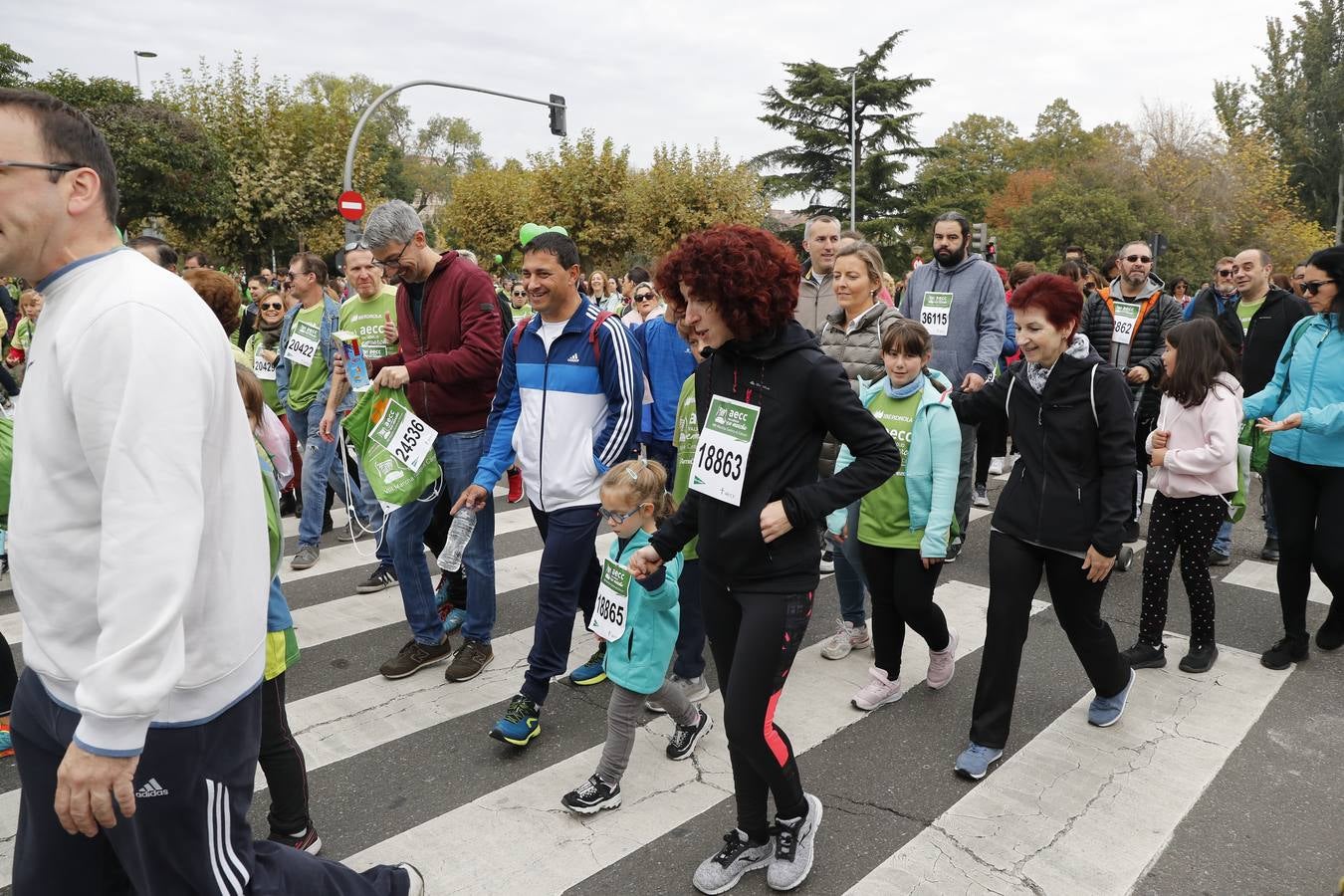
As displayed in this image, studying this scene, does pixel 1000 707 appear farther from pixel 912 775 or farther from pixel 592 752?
pixel 592 752

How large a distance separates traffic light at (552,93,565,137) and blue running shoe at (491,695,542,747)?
18.7 meters

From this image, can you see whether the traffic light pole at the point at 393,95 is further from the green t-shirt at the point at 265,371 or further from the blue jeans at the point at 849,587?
the blue jeans at the point at 849,587

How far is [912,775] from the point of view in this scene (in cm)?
371

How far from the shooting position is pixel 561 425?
160 inches

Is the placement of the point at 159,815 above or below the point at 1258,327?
below

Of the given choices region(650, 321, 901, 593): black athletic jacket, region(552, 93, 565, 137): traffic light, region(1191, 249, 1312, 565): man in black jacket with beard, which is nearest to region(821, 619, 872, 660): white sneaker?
region(650, 321, 901, 593): black athletic jacket

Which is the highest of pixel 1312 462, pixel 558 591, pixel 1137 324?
pixel 1137 324

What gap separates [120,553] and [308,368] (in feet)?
18.1

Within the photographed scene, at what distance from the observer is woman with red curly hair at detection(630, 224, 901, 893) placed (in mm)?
2732

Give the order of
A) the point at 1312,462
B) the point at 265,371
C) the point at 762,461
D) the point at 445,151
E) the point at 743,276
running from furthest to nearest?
the point at 445,151 → the point at 265,371 → the point at 1312,462 → the point at 762,461 → the point at 743,276

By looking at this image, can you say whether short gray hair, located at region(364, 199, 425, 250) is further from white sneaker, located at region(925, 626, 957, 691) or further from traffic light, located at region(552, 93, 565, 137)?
traffic light, located at region(552, 93, 565, 137)

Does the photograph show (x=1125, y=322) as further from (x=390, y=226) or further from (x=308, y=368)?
(x=308, y=368)

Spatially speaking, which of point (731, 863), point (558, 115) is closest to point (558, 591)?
point (731, 863)

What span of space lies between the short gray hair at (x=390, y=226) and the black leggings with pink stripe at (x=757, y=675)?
8.13 ft
